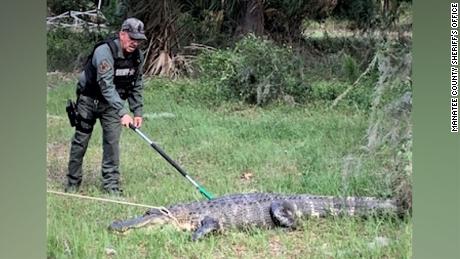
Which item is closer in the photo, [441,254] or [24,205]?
[441,254]

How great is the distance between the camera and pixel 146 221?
2.95m

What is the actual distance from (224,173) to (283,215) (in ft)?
0.94

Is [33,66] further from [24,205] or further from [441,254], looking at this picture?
[441,254]

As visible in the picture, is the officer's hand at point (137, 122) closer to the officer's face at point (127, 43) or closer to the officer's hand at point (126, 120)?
the officer's hand at point (126, 120)

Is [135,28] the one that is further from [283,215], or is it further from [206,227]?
[283,215]

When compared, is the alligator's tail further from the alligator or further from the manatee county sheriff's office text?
the manatee county sheriff's office text

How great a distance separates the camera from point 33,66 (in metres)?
3.08

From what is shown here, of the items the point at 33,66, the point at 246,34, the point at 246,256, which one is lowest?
the point at 246,256

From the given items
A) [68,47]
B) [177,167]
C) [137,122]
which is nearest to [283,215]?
[177,167]

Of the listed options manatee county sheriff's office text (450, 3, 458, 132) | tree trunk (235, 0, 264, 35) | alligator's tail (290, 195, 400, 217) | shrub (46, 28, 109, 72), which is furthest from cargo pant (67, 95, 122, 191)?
manatee county sheriff's office text (450, 3, 458, 132)

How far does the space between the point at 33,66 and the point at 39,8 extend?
0.78 feet

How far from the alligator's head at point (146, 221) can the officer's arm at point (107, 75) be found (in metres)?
0.43

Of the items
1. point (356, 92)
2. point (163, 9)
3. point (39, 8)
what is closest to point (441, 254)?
point (356, 92)

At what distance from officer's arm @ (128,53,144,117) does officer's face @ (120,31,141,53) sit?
70 mm
